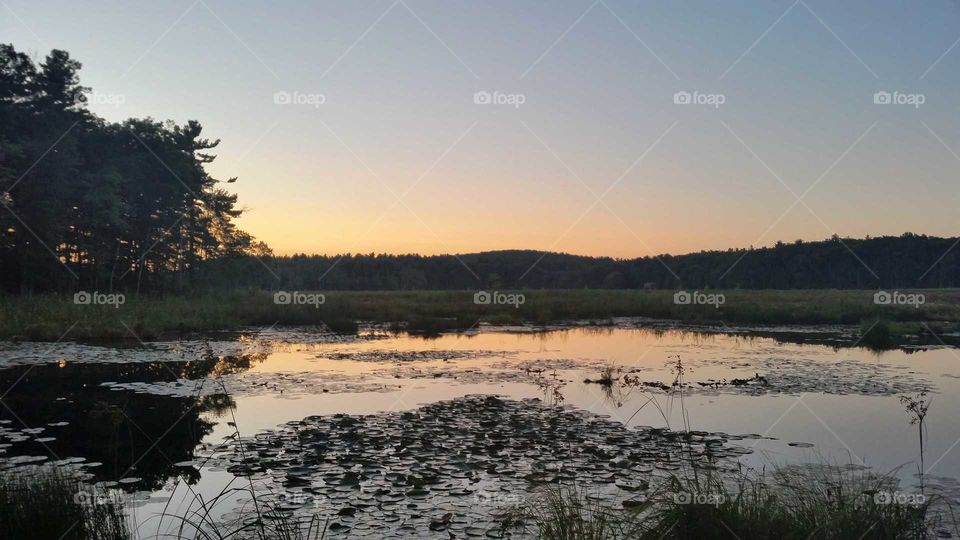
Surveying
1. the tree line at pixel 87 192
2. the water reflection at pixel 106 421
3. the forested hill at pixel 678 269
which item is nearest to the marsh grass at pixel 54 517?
the water reflection at pixel 106 421

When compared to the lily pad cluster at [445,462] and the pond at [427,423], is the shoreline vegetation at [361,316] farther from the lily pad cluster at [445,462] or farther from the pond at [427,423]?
the lily pad cluster at [445,462]

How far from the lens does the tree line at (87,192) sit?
34.3m

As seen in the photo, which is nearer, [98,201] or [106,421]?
[106,421]

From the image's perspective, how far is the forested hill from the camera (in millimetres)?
110312

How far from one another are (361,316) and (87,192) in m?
17.5

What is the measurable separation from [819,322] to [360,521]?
40002mm

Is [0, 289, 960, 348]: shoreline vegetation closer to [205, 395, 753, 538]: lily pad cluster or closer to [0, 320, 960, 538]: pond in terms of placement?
[0, 320, 960, 538]: pond

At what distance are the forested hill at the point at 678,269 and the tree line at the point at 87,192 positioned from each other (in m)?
46.7

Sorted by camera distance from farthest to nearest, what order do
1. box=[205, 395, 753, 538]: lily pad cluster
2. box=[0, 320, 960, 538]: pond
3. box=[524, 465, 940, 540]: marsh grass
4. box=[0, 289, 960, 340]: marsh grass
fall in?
box=[0, 289, 960, 340]: marsh grass → box=[0, 320, 960, 538]: pond → box=[205, 395, 753, 538]: lily pad cluster → box=[524, 465, 940, 540]: marsh grass

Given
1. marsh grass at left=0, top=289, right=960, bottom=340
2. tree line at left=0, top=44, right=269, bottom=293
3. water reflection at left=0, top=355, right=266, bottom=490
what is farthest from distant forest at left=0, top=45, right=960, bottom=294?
water reflection at left=0, top=355, right=266, bottom=490

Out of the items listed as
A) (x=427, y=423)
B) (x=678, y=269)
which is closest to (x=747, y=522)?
(x=427, y=423)

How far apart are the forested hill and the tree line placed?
46673mm

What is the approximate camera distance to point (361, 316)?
132 ft

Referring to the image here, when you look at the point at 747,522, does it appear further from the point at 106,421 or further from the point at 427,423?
the point at 106,421
